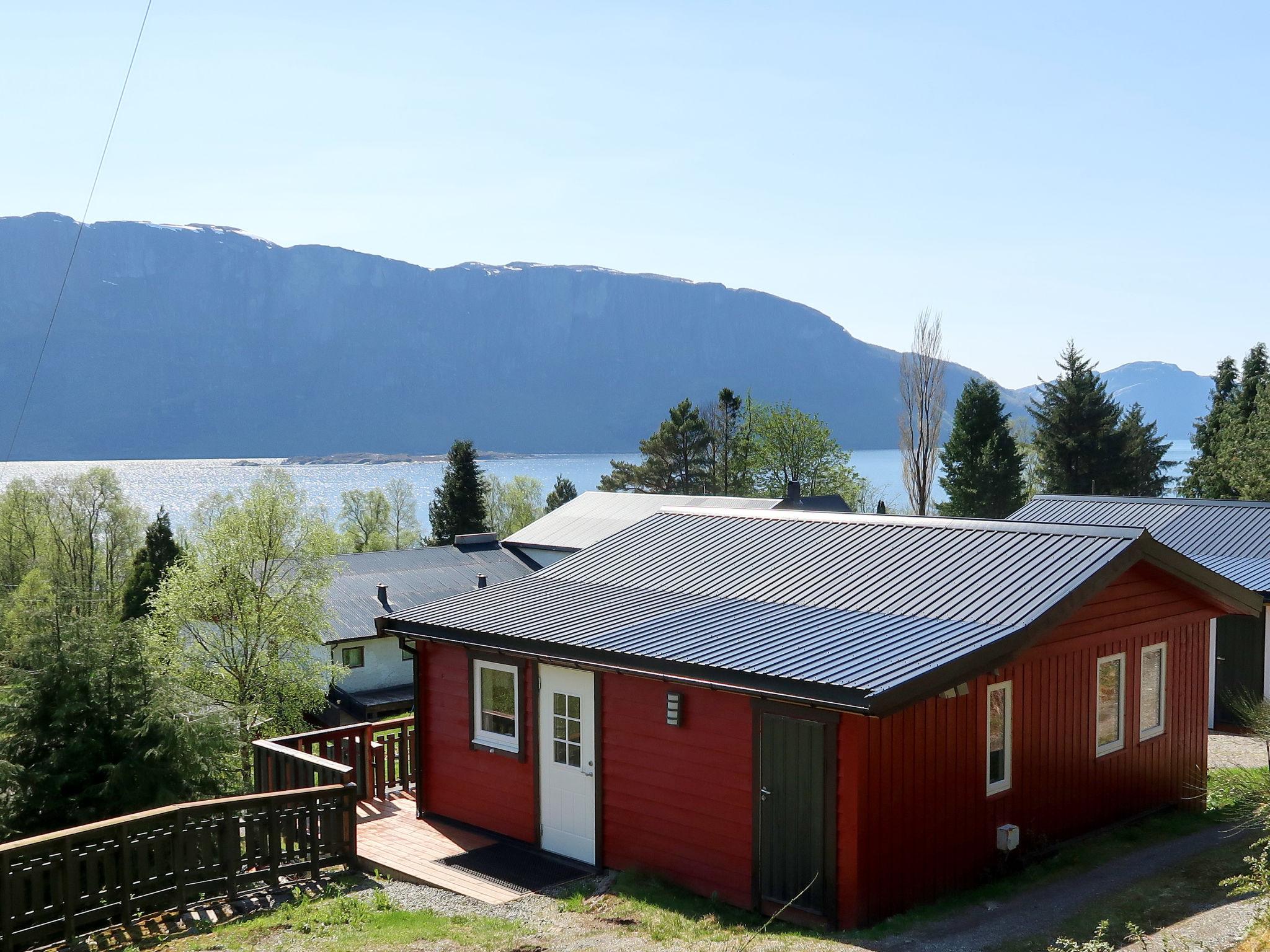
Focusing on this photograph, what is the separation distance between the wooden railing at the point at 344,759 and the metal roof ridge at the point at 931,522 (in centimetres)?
507

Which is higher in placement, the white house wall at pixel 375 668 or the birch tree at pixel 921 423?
the birch tree at pixel 921 423

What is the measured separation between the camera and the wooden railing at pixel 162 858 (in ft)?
25.7

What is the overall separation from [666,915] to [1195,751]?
7.83 meters

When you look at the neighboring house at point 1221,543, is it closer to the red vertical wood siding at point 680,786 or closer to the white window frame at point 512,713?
the red vertical wood siding at point 680,786

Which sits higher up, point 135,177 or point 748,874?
point 135,177

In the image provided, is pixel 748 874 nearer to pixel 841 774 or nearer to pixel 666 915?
pixel 666 915

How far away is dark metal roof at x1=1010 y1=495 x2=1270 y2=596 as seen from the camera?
1925 cm

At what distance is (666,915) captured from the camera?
8.55 metres

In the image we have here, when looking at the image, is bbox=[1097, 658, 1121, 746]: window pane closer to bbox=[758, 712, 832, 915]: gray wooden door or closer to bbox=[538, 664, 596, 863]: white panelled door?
bbox=[758, 712, 832, 915]: gray wooden door

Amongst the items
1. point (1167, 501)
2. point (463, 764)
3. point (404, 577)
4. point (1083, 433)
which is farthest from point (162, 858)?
point (1083, 433)

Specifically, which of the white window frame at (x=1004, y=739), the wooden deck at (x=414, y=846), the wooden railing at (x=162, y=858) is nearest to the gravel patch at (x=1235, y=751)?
the white window frame at (x=1004, y=739)

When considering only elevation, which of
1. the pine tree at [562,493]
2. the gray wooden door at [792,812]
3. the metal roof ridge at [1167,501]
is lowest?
the pine tree at [562,493]

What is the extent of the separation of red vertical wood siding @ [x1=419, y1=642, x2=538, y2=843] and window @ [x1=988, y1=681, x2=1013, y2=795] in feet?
15.4

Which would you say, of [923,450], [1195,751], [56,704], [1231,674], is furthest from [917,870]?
[923,450]
